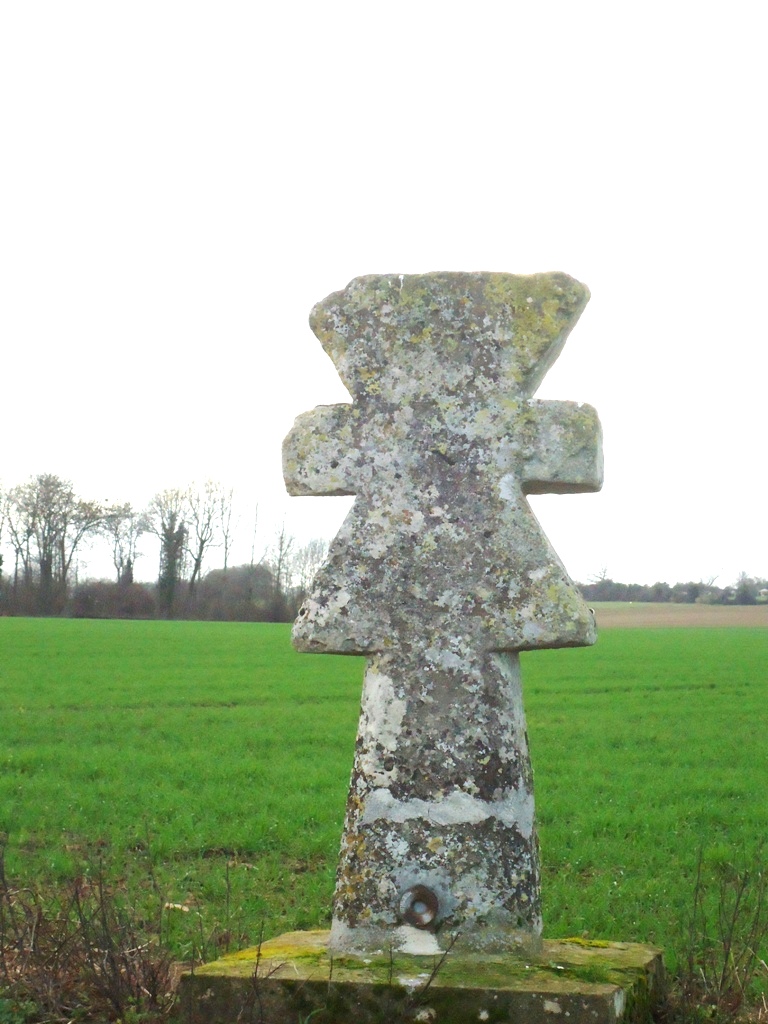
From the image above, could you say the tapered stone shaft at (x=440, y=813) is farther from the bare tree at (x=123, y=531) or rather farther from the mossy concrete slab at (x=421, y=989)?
the bare tree at (x=123, y=531)

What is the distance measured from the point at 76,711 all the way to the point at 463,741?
18.1 metres

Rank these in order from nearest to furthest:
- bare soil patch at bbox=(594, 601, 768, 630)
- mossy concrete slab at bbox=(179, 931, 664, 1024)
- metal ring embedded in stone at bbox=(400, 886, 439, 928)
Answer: mossy concrete slab at bbox=(179, 931, 664, 1024) < metal ring embedded in stone at bbox=(400, 886, 439, 928) < bare soil patch at bbox=(594, 601, 768, 630)

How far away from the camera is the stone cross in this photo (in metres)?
4.07

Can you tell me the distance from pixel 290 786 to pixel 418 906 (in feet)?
30.3

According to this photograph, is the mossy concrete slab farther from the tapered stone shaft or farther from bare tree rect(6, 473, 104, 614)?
bare tree rect(6, 473, 104, 614)

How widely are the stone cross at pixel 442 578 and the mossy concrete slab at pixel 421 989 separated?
0.55 feet

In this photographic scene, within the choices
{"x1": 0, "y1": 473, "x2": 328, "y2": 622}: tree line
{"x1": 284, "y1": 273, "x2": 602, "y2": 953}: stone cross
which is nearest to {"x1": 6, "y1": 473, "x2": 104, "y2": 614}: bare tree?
{"x1": 0, "y1": 473, "x2": 328, "y2": 622}: tree line

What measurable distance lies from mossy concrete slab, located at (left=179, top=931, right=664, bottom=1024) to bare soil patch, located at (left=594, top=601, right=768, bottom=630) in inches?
2384

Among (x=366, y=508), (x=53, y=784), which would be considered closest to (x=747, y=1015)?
(x=366, y=508)

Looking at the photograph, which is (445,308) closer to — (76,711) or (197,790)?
(197,790)

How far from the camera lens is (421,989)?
359cm

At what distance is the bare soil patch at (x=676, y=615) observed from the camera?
68.8 metres

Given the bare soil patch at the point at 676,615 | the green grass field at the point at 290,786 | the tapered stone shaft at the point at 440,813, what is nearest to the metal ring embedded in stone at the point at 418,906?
the tapered stone shaft at the point at 440,813

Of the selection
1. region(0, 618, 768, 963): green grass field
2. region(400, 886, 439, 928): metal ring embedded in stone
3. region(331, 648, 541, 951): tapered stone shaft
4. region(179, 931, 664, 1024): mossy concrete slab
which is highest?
region(331, 648, 541, 951): tapered stone shaft
